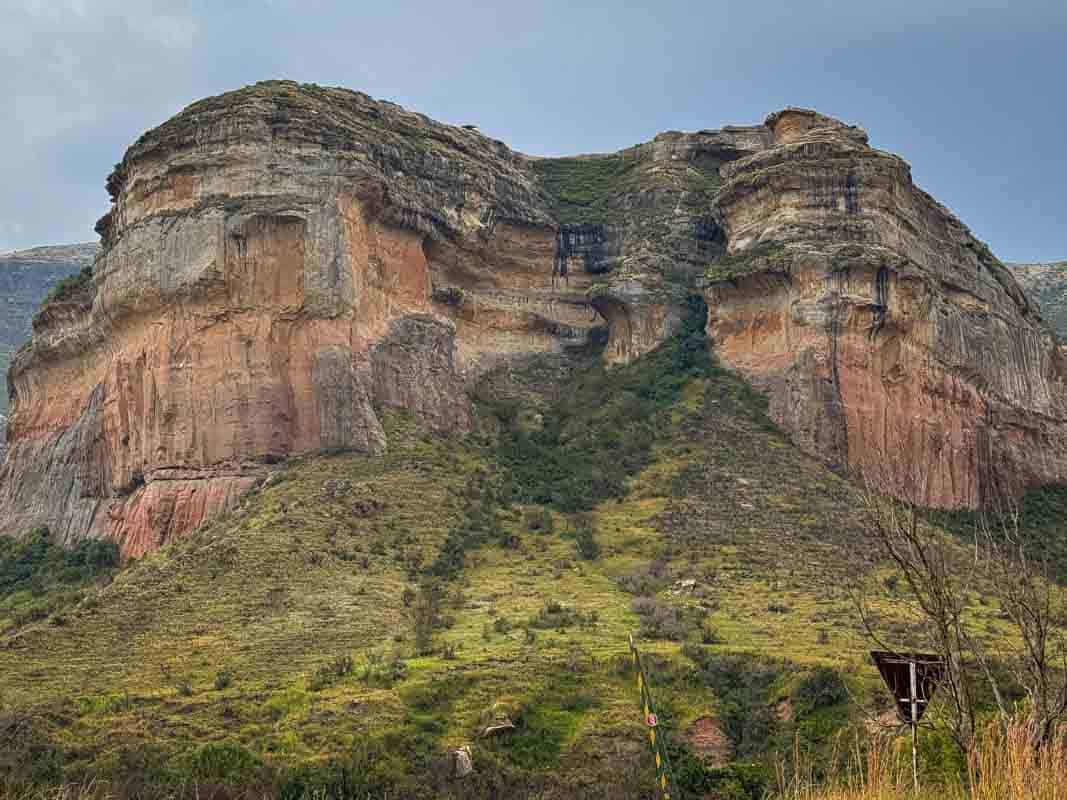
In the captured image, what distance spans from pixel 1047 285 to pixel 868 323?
72.3 m

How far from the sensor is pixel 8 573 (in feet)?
169

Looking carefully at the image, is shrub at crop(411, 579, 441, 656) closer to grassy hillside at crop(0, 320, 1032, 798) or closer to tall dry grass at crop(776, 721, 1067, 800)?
grassy hillside at crop(0, 320, 1032, 798)

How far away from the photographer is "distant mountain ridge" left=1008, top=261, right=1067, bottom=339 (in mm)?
109062

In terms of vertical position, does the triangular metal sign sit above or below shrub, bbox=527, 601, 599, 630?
above

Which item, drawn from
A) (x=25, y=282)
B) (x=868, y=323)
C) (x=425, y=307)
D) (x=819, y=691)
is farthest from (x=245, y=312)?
(x=25, y=282)

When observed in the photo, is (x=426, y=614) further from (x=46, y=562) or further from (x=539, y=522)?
(x=46, y=562)

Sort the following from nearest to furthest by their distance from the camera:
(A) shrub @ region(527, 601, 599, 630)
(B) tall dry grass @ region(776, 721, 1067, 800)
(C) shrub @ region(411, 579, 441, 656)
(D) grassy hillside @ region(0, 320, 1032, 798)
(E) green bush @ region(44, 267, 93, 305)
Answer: (B) tall dry grass @ region(776, 721, 1067, 800) < (D) grassy hillside @ region(0, 320, 1032, 798) < (C) shrub @ region(411, 579, 441, 656) < (A) shrub @ region(527, 601, 599, 630) < (E) green bush @ region(44, 267, 93, 305)

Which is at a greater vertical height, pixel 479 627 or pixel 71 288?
pixel 71 288

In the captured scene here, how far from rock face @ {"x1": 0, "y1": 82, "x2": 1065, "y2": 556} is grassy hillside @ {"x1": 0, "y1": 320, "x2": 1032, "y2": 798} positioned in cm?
336

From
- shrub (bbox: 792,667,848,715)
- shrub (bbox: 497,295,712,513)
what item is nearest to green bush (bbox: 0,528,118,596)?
shrub (bbox: 497,295,712,513)

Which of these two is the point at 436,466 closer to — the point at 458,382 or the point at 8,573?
the point at 458,382

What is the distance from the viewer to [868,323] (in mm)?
53062

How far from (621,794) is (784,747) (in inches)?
177

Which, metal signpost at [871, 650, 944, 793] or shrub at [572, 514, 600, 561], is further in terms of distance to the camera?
shrub at [572, 514, 600, 561]
